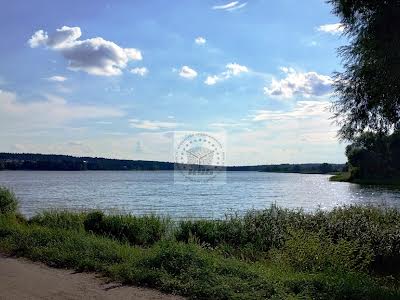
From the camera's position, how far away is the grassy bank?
7.30 m

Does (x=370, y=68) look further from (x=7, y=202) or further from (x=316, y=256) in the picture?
(x=7, y=202)

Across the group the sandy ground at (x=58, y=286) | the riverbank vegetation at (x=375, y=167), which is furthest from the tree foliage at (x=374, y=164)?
the sandy ground at (x=58, y=286)

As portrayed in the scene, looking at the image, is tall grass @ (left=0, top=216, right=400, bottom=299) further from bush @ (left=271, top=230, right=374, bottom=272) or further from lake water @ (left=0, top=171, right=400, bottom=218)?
lake water @ (left=0, top=171, right=400, bottom=218)

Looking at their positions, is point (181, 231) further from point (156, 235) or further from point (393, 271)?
point (393, 271)

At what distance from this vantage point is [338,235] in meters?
Answer: 13.5

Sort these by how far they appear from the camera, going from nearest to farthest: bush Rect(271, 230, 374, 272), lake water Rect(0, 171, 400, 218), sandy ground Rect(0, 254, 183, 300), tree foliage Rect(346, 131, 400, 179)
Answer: sandy ground Rect(0, 254, 183, 300) < bush Rect(271, 230, 374, 272) < lake water Rect(0, 171, 400, 218) < tree foliage Rect(346, 131, 400, 179)

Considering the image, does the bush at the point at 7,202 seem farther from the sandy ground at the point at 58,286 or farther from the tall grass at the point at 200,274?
the sandy ground at the point at 58,286

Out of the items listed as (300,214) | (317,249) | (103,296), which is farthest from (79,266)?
(300,214)

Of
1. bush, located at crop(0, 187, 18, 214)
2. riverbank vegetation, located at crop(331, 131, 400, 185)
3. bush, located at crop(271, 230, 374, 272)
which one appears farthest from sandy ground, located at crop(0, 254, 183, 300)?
riverbank vegetation, located at crop(331, 131, 400, 185)

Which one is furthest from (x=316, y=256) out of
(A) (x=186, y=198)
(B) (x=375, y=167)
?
(B) (x=375, y=167)

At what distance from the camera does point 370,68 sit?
11.3 metres

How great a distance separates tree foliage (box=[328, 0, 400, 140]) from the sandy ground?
6948mm

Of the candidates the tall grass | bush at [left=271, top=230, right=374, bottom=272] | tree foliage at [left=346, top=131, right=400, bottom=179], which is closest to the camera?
the tall grass

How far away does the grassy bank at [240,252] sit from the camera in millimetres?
7297
